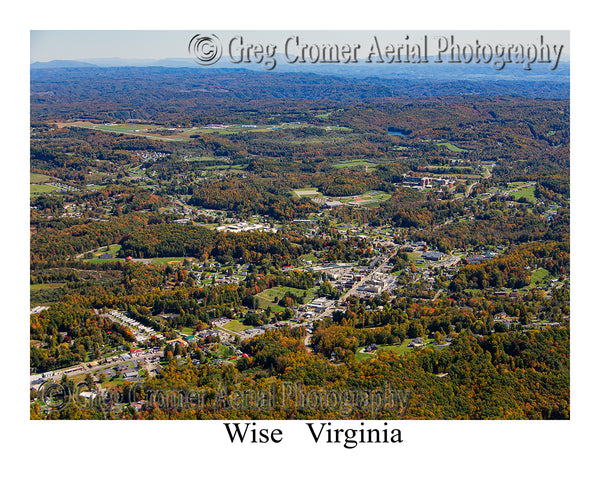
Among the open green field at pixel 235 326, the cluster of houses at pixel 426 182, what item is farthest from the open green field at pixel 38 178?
the open green field at pixel 235 326

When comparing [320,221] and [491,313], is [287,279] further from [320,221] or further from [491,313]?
[320,221]

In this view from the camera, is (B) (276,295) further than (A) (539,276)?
No

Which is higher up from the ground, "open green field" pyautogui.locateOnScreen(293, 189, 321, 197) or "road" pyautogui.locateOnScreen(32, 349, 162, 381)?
"open green field" pyautogui.locateOnScreen(293, 189, 321, 197)

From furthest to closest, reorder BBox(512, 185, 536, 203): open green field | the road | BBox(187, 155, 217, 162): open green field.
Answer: BBox(187, 155, 217, 162): open green field
BBox(512, 185, 536, 203): open green field
the road

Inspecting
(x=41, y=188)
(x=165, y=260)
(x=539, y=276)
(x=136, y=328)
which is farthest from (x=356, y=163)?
(x=136, y=328)

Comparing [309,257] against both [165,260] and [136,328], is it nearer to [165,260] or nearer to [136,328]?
[165,260]

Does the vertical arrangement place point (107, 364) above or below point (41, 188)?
below

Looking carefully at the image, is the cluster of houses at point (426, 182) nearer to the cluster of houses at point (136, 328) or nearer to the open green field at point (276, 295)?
the open green field at point (276, 295)

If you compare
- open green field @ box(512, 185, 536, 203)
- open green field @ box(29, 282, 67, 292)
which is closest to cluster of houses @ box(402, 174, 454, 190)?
open green field @ box(512, 185, 536, 203)

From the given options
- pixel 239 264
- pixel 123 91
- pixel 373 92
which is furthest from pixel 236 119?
pixel 239 264

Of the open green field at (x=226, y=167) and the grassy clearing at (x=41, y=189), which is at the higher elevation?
the open green field at (x=226, y=167)

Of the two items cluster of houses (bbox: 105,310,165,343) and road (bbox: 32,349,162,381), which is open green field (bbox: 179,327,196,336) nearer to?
cluster of houses (bbox: 105,310,165,343)
